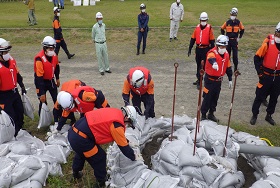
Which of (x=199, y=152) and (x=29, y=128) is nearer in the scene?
(x=199, y=152)

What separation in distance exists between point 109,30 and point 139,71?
9.03 metres

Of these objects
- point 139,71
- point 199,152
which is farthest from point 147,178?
point 139,71

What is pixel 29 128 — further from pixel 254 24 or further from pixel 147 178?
pixel 254 24

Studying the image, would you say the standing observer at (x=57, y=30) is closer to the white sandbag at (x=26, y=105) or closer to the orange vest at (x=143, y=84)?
A: the white sandbag at (x=26, y=105)

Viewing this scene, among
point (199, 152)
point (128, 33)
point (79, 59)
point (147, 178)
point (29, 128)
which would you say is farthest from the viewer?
point (128, 33)

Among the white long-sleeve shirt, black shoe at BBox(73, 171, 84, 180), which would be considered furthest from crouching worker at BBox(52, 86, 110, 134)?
the white long-sleeve shirt

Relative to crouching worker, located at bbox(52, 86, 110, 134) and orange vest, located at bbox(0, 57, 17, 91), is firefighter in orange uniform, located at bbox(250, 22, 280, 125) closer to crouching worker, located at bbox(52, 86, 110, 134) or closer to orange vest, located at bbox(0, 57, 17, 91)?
crouching worker, located at bbox(52, 86, 110, 134)

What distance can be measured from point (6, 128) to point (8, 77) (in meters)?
0.89

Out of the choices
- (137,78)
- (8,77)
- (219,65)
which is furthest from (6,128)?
(219,65)

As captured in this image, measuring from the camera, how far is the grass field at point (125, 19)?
1295 centimetres

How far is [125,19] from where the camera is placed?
16031 millimetres

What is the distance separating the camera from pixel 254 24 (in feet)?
47.6

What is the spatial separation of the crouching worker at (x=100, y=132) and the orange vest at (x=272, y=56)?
10.4 feet

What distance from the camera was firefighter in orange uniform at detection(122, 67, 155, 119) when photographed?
5.19m
